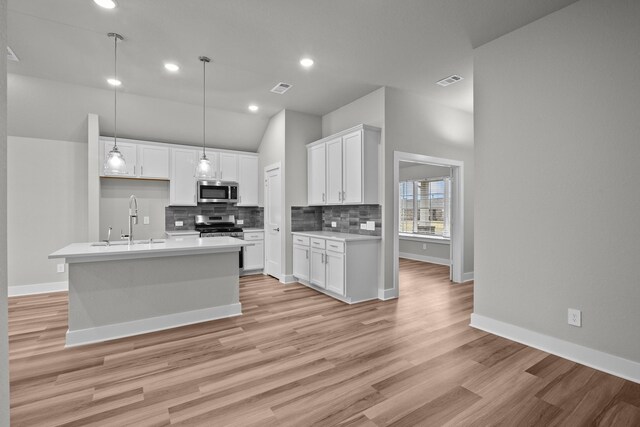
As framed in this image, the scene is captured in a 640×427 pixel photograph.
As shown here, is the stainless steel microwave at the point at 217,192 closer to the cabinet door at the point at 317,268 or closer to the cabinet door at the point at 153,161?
the cabinet door at the point at 153,161

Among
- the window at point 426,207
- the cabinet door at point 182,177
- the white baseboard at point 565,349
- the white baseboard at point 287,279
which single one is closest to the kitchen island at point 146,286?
the white baseboard at point 287,279

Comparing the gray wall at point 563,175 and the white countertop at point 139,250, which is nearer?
the gray wall at point 563,175

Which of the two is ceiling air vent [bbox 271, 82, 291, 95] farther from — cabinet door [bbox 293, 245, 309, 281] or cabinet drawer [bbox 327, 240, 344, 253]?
cabinet door [bbox 293, 245, 309, 281]

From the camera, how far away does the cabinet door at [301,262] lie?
515 cm

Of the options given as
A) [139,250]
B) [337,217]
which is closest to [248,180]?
[337,217]

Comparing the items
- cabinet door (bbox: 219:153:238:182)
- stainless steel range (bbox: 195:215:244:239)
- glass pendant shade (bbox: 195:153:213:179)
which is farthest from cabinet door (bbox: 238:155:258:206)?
glass pendant shade (bbox: 195:153:213:179)

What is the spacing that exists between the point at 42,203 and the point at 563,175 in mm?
6846

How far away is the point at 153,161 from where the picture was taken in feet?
18.4

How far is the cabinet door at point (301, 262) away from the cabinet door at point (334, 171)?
0.93 meters

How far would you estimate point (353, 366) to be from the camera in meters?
2.61

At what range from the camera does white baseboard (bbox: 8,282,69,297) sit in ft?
15.6

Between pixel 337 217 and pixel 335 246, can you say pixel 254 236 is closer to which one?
pixel 337 217

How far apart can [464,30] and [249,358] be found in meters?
3.70

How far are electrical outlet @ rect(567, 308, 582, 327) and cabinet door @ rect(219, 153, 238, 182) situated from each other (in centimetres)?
551
